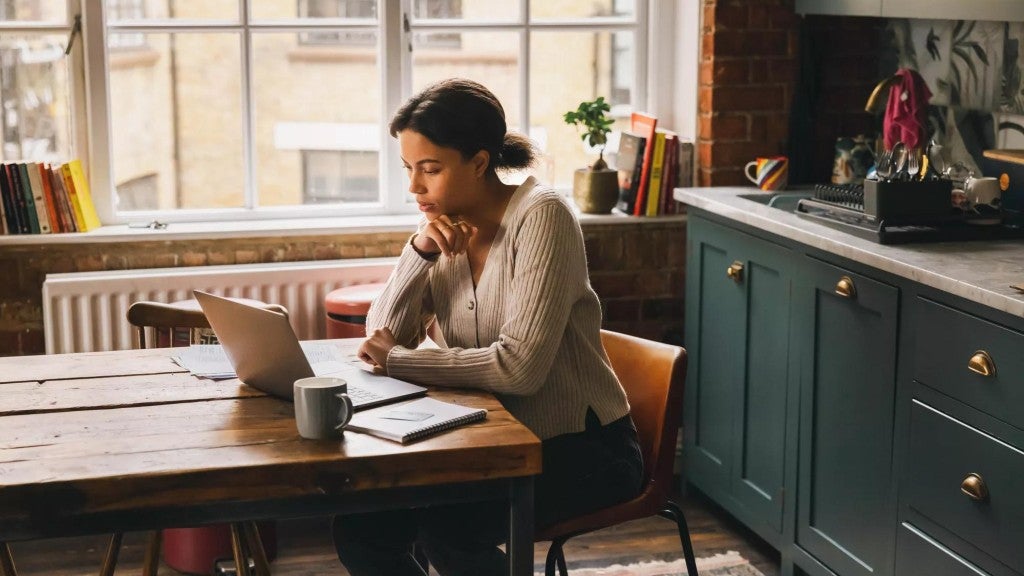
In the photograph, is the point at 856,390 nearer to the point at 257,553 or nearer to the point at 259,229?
the point at 257,553

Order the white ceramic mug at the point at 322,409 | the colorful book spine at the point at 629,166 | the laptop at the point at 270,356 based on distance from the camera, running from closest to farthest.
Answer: the white ceramic mug at the point at 322,409 → the laptop at the point at 270,356 → the colorful book spine at the point at 629,166

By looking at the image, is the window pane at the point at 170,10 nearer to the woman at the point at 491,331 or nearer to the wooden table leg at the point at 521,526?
the woman at the point at 491,331

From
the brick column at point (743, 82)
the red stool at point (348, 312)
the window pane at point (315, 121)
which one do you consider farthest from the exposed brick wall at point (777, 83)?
the red stool at point (348, 312)

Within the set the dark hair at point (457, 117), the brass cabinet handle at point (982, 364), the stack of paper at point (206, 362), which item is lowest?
the stack of paper at point (206, 362)

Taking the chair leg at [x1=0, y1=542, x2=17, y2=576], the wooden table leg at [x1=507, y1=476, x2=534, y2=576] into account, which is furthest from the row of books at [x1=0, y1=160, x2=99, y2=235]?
the wooden table leg at [x1=507, y1=476, x2=534, y2=576]

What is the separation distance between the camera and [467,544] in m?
2.32

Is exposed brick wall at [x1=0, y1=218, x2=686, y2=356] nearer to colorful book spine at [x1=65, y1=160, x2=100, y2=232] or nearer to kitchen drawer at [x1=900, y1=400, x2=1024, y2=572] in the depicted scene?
colorful book spine at [x1=65, y1=160, x2=100, y2=232]

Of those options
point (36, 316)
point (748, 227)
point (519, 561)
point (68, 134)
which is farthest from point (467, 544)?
point (68, 134)

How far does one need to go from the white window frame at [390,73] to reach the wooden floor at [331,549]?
100 centimetres

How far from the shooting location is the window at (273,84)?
147 inches

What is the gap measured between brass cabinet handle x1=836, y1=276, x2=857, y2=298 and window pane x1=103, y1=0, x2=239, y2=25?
2.03m

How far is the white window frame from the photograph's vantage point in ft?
12.3

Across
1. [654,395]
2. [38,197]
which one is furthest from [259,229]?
[654,395]

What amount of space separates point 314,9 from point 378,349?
5.94 ft
